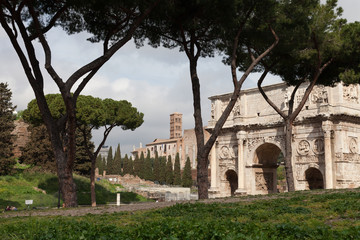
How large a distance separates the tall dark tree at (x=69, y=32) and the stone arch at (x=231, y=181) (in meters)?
20.4

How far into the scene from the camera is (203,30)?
16000 mm

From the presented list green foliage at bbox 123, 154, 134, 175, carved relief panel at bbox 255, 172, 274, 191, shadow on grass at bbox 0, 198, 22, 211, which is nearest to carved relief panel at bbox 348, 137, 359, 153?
carved relief panel at bbox 255, 172, 274, 191

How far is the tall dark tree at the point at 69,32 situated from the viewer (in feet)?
37.2

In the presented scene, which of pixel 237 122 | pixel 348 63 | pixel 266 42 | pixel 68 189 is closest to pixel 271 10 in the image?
pixel 266 42

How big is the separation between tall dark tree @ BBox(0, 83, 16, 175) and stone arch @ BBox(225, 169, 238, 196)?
19.1 m

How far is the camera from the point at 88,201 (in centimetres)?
3428

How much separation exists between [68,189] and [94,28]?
5.96 meters

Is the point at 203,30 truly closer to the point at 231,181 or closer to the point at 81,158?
the point at 231,181

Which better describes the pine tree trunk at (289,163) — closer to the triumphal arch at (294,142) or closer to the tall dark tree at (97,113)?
the triumphal arch at (294,142)

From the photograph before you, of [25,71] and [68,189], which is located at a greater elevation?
[25,71]

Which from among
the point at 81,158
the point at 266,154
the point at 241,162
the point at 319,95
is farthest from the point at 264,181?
the point at 81,158

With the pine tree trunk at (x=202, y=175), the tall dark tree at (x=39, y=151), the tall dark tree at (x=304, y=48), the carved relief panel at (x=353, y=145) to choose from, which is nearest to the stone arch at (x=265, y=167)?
the carved relief panel at (x=353, y=145)

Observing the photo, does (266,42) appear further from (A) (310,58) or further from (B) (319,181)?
(B) (319,181)

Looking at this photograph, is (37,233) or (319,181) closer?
(37,233)
